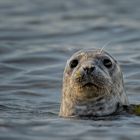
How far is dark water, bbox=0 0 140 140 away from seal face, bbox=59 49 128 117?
0.98ft

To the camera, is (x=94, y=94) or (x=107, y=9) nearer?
(x=94, y=94)

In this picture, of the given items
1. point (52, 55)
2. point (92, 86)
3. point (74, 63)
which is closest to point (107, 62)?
point (74, 63)

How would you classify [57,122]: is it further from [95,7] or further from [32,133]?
[95,7]

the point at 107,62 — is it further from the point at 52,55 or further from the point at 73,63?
the point at 52,55

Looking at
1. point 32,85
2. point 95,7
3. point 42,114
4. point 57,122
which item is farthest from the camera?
point 95,7

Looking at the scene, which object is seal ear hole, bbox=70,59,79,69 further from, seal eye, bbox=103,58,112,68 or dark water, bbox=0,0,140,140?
dark water, bbox=0,0,140,140

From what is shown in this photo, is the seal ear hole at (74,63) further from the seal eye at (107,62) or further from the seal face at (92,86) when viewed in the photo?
the seal eye at (107,62)

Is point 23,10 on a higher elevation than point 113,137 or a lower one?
higher

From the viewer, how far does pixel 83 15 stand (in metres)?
21.9

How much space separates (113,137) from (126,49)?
25.7 feet

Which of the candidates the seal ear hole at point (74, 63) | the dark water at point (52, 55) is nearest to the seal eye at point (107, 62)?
the seal ear hole at point (74, 63)

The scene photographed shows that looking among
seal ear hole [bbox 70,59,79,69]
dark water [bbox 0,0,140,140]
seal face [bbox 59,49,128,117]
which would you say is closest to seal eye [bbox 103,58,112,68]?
seal face [bbox 59,49,128,117]

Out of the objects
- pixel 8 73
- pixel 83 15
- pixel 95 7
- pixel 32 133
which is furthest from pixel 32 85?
pixel 95 7

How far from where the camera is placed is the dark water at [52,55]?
9.59 metres
